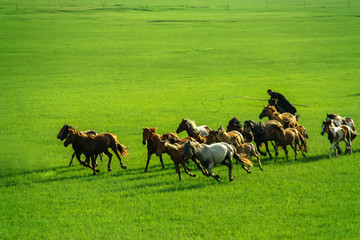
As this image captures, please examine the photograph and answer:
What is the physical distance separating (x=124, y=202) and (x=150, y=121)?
36.9 ft

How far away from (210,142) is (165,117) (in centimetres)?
974

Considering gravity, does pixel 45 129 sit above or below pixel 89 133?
below

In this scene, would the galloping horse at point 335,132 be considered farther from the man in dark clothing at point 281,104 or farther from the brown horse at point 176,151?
the brown horse at point 176,151

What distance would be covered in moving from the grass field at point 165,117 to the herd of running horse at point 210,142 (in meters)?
0.50

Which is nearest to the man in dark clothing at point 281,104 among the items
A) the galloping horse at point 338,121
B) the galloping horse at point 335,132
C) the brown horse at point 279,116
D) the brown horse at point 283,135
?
the brown horse at point 279,116

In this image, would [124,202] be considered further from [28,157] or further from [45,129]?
[45,129]

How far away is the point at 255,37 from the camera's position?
60.6m

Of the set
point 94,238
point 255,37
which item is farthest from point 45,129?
point 255,37

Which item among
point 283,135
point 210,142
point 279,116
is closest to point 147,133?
point 210,142

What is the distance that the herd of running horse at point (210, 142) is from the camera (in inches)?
549

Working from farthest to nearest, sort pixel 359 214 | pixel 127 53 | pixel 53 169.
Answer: pixel 127 53, pixel 53 169, pixel 359 214

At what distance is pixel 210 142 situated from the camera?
15.4m

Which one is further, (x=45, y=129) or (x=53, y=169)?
(x=45, y=129)

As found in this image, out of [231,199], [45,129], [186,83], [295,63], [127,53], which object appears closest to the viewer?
[231,199]
